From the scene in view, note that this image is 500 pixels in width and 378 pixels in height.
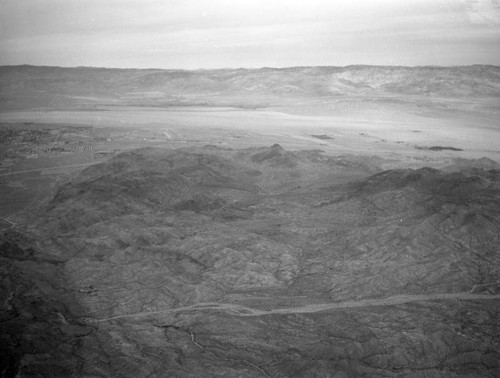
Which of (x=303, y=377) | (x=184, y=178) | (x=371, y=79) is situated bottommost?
(x=303, y=377)

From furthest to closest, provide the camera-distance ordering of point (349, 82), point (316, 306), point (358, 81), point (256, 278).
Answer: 1. point (349, 82)
2. point (358, 81)
3. point (256, 278)
4. point (316, 306)

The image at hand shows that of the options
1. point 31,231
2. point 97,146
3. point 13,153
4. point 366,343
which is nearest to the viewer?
point 366,343

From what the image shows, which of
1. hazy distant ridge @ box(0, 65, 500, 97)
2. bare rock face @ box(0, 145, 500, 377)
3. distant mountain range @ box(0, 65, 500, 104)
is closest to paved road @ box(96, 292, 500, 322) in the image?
bare rock face @ box(0, 145, 500, 377)

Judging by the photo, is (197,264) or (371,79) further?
(371,79)

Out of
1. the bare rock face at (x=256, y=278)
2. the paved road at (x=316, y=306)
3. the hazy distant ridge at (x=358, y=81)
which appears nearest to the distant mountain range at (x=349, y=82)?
the hazy distant ridge at (x=358, y=81)

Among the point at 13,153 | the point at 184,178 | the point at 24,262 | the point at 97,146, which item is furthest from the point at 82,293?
the point at 97,146

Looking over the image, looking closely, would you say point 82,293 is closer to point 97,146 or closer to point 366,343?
point 366,343

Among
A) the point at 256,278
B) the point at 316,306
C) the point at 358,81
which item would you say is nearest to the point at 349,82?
the point at 358,81

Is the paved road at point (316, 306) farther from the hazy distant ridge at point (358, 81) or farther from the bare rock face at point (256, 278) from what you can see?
the hazy distant ridge at point (358, 81)

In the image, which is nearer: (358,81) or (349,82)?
(358,81)

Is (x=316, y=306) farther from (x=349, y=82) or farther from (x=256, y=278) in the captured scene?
(x=349, y=82)
